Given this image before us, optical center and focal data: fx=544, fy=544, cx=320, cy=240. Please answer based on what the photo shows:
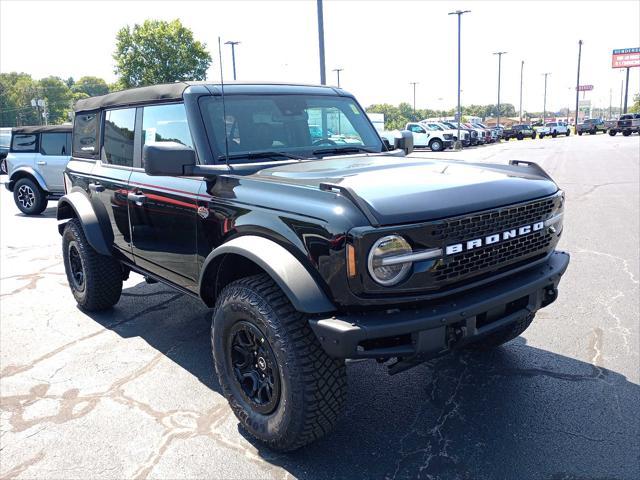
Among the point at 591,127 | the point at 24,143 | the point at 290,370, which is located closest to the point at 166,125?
the point at 290,370

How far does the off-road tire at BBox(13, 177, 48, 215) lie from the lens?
11.8m

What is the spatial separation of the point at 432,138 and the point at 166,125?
101 feet

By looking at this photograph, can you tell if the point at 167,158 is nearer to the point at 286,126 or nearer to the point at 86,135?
the point at 286,126

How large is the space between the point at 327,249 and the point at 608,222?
744 cm

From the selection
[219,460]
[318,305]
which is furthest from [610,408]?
[219,460]

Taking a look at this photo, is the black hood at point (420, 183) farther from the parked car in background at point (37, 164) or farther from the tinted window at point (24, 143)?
the tinted window at point (24, 143)

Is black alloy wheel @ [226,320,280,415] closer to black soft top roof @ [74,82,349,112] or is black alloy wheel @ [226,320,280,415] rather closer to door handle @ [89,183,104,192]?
Answer: black soft top roof @ [74,82,349,112]

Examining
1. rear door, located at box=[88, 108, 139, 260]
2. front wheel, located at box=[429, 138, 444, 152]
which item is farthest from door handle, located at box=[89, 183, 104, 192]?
front wheel, located at box=[429, 138, 444, 152]

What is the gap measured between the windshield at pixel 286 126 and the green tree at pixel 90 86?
142 metres

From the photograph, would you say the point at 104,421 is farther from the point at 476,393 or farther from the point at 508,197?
the point at 508,197

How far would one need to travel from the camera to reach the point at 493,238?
2.72 meters

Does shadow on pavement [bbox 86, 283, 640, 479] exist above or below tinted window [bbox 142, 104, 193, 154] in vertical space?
below

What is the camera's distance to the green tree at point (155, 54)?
4906 cm

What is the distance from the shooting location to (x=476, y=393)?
11.2ft
